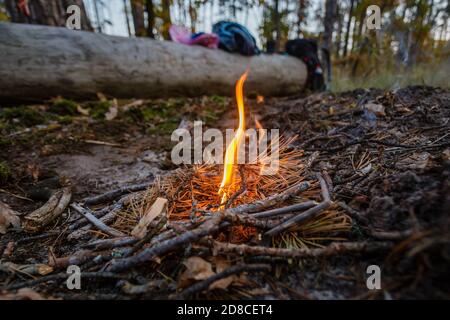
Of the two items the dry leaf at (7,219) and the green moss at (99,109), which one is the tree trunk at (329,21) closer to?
the green moss at (99,109)

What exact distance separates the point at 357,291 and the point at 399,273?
171mm

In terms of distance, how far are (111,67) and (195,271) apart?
4282 millimetres

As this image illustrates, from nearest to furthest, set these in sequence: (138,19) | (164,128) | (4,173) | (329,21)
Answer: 1. (4,173)
2. (164,128)
3. (329,21)
4. (138,19)

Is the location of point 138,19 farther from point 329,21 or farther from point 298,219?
point 298,219

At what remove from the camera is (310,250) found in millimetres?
1127

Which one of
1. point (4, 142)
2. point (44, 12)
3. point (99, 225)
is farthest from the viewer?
point (44, 12)

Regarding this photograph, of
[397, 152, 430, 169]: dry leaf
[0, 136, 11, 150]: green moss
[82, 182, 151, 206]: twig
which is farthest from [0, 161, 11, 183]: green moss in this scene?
[397, 152, 430, 169]: dry leaf

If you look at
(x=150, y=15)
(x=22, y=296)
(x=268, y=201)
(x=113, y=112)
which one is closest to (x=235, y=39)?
(x=150, y=15)

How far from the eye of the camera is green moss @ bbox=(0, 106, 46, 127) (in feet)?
11.9

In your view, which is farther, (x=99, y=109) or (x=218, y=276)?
(x=99, y=109)

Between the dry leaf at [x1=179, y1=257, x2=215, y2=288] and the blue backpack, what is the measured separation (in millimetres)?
5304

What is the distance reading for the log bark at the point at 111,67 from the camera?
12.6 ft

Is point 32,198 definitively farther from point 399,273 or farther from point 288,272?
point 399,273
